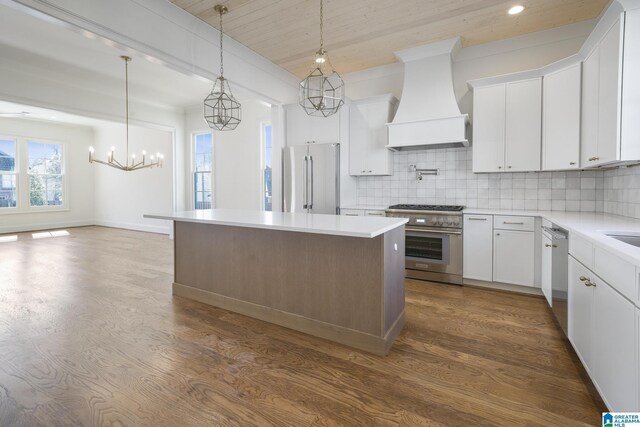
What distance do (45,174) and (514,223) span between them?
459 inches

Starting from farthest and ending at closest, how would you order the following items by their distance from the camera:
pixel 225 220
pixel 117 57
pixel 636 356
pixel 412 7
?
pixel 117 57 < pixel 412 7 < pixel 225 220 < pixel 636 356

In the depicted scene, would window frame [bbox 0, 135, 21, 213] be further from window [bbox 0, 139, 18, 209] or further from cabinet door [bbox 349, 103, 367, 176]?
cabinet door [bbox 349, 103, 367, 176]

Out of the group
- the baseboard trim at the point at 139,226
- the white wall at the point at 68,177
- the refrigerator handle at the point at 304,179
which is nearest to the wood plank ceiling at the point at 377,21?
the refrigerator handle at the point at 304,179

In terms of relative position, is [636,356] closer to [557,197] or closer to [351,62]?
→ [557,197]

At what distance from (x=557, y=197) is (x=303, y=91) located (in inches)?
134

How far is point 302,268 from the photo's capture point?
255 cm

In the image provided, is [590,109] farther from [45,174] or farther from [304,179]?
Answer: [45,174]

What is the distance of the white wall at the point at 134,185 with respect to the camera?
8008 mm

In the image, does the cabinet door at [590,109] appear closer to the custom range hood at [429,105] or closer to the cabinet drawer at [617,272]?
the custom range hood at [429,105]

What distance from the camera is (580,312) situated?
194cm

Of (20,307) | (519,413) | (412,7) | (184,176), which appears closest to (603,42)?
(412,7)

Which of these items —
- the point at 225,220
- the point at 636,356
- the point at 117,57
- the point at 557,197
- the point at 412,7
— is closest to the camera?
the point at 636,356

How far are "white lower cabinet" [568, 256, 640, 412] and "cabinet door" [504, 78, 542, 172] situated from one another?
1.86 m

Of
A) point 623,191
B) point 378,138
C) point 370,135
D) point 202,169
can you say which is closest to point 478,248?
point 623,191
